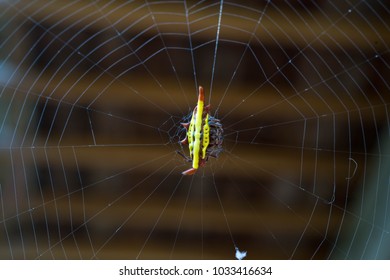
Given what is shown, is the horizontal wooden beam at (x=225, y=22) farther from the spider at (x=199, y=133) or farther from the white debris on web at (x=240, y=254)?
the white debris on web at (x=240, y=254)

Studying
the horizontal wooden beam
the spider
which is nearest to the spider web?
the horizontal wooden beam

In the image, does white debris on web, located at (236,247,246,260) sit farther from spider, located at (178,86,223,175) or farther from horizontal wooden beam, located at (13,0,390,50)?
horizontal wooden beam, located at (13,0,390,50)

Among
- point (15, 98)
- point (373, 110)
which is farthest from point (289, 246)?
point (15, 98)

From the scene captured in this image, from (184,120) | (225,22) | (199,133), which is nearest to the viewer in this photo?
(199,133)

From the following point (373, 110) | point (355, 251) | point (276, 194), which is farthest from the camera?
point (276, 194)

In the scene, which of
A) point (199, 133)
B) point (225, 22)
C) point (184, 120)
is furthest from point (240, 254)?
point (225, 22)

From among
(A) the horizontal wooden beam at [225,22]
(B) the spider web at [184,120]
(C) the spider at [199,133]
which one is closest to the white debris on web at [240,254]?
(B) the spider web at [184,120]

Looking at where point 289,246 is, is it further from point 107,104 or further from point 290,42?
point 107,104

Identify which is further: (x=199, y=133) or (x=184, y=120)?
(x=184, y=120)

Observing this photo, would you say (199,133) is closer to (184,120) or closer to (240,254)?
(184,120)
